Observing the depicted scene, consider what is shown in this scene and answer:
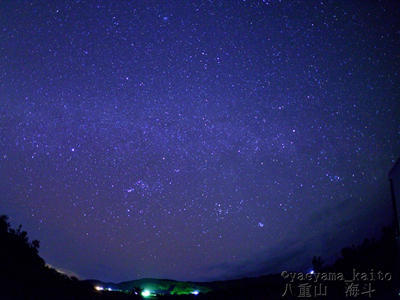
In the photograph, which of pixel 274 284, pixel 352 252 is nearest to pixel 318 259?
pixel 352 252

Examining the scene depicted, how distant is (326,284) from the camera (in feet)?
39.0

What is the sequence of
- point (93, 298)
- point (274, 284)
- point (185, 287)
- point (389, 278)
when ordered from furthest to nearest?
1. point (185, 287)
2. point (274, 284)
3. point (93, 298)
4. point (389, 278)

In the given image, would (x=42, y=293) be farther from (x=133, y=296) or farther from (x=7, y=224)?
(x=7, y=224)

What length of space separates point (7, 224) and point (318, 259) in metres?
24.6

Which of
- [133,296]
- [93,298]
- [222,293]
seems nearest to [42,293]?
[93,298]

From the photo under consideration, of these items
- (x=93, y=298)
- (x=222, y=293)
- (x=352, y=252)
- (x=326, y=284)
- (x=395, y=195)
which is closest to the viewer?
(x=395, y=195)

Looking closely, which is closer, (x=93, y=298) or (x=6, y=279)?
(x=6, y=279)

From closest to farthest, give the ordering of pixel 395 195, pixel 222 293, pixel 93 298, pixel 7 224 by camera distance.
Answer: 1. pixel 395 195
2. pixel 93 298
3. pixel 222 293
4. pixel 7 224

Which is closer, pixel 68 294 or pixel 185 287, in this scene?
pixel 68 294

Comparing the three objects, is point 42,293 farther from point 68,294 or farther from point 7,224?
point 7,224

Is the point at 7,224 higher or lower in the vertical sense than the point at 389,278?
higher

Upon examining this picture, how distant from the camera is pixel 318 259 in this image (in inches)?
997

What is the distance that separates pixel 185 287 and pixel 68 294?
42960mm

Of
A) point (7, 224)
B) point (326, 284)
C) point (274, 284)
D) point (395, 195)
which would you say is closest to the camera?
point (395, 195)
